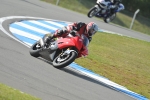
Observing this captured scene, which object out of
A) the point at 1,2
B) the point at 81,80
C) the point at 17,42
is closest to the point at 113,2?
the point at 1,2

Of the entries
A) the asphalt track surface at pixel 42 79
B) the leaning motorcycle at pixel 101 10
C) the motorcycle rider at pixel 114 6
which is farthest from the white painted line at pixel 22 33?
the motorcycle rider at pixel 114 6

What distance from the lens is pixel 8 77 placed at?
8.26 metres

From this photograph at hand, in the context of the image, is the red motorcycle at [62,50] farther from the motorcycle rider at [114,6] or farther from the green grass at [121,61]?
the motorcycle rider at [114,6]

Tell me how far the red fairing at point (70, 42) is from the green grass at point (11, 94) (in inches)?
163

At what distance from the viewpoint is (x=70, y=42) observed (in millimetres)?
11273

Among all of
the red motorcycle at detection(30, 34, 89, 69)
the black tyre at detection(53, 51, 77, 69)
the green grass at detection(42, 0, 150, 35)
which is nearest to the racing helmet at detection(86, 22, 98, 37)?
the red motorcycle at detection(30, 34, 89, 69)

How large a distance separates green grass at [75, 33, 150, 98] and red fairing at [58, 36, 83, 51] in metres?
2.08

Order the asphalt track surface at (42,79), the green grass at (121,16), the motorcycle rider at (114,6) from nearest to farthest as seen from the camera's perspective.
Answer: the asphalt track surface at (42,79) → the motorcycle rider at (114,6) → the green grass at (121,16)

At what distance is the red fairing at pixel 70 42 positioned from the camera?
37.0 ft

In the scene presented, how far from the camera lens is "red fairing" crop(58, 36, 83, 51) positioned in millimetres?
11266

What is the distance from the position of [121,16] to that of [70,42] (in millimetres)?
24122

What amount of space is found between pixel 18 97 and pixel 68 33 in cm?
494

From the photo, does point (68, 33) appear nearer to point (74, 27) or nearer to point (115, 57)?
point (74, 27)

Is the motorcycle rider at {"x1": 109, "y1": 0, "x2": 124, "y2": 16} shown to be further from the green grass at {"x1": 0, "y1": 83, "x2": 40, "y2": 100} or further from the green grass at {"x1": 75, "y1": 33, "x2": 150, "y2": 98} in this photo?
the green grass at {"x1": 0, "y1": 83, "x2": 40, "y2": 100}
